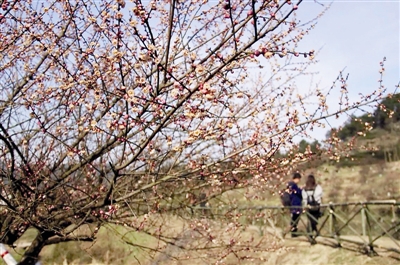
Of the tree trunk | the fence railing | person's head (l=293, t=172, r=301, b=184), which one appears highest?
person's head (l=293, t=172, r=301, b=184)

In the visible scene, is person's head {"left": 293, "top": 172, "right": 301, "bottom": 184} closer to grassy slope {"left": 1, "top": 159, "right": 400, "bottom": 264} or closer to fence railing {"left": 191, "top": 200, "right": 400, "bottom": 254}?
grassy slope {"left": 1, "top": 159, "right": 400, "bottom": 264}

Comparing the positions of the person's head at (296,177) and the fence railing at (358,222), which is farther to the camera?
the person's head at (296,177)

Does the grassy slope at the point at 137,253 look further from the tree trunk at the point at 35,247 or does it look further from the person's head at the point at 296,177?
the person's head at the point at 296,177

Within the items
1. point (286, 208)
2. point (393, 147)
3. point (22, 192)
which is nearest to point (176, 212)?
point (22, 192)

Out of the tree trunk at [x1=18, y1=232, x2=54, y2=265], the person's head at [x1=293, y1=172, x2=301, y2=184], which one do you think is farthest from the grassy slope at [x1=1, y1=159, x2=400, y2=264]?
the person's head at [x1=293, y1=172, x2=301, y2=184]

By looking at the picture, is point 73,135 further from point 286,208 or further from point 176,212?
point 286,208

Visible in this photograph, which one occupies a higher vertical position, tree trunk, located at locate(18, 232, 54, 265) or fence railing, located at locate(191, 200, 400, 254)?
tree trunk, located at locate(18, 232, 54, 265)

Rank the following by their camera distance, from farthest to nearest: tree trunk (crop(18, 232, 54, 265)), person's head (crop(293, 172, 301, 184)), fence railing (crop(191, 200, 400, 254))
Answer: person's head (crop(293, 172, 301, 184)) < fence railing (crop(191, 200, 400, 254)) < tree trunk (crop(18, 232, 54, 265))

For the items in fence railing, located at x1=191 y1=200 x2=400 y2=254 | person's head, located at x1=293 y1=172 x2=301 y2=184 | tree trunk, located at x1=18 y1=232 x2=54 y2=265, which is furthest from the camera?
person's head, located at x1=293 y1=172 x2=301 y2=184

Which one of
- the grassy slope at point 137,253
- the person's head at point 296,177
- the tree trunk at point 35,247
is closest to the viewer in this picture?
the tree trunk at point 35,247

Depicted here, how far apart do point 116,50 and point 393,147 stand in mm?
32677

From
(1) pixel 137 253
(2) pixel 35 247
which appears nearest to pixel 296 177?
(1) pixel 137 253

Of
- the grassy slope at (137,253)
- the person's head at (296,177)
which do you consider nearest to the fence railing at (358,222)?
the grassy slope at (137,253)

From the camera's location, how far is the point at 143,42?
3004mm
